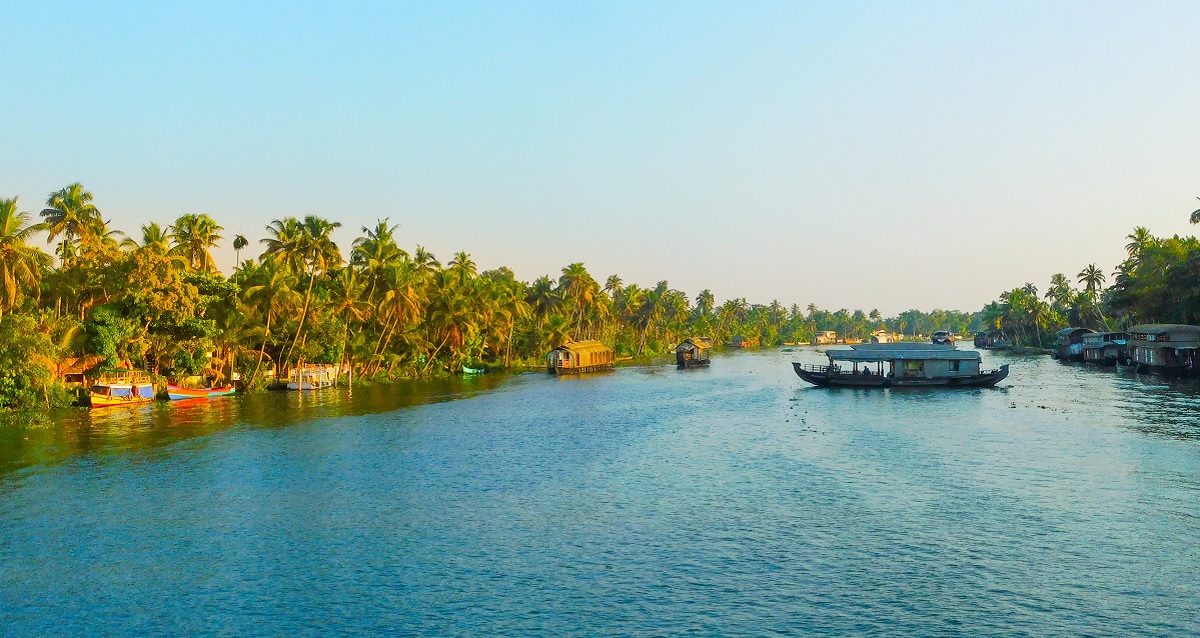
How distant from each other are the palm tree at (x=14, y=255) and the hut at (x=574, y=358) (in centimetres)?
6331

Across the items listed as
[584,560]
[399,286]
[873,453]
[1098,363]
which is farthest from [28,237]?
[1098,363]

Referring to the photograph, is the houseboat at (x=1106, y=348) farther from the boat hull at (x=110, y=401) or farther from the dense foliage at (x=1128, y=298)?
the boat hull at (x=110, y=401)

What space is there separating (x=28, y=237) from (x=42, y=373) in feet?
28.5

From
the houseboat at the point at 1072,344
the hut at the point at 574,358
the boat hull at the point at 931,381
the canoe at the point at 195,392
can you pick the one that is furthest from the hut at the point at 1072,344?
the canoe at the point at 195,392

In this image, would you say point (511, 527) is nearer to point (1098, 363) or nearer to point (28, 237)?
point (28, 237)

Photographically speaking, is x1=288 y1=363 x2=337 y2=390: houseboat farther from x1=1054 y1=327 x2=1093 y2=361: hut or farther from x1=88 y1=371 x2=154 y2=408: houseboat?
x1=1054 y1=327 x2=1093 y2=361: hut

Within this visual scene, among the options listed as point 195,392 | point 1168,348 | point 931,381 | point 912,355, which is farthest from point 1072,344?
point 195,392

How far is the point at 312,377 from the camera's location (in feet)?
257

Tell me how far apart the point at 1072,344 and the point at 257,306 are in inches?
4373

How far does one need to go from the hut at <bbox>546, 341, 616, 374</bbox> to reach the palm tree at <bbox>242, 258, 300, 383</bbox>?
39750mm

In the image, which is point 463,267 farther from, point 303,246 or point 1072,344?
point 1072,344

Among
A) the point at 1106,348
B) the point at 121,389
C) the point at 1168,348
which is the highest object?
the point at 121,389

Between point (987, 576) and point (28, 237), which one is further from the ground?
point (28, 237)

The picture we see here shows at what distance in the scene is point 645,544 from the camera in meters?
25.3
